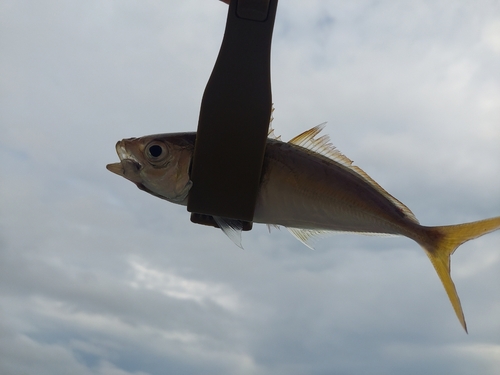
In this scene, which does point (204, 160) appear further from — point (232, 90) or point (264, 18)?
point (264, 18)

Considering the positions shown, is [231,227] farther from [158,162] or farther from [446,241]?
[446,241]

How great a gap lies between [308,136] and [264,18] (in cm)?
64

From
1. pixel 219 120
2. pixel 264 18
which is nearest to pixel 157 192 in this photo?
pixel 219 120

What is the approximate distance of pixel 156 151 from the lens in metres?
1.92

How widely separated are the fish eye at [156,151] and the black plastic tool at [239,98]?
0.29 meters

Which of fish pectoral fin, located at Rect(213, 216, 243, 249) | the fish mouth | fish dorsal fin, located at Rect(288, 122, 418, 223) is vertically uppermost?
fish dorsal fin, located at Rect(288, 122, 418, 223)

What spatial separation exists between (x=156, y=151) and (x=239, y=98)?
1.70 feet

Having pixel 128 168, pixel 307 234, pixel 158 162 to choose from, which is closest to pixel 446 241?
pixel 307 234

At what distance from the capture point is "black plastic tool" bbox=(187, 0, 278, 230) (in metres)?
1.57

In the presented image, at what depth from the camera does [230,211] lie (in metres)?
1.69

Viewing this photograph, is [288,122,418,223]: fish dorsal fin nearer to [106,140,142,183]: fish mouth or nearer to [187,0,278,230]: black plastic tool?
[187,0,278,230]: black plastic tool

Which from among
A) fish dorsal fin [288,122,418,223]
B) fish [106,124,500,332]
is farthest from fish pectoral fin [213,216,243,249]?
fish dorsal fin [288,122,418,223]

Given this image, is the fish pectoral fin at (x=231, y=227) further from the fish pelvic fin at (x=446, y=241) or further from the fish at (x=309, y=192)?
the fish pelvic fin at (x=446, y=241)

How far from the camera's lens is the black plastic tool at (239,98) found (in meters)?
1.57
